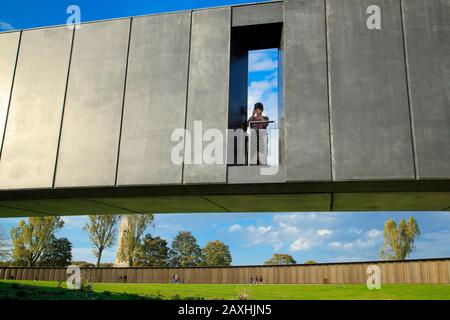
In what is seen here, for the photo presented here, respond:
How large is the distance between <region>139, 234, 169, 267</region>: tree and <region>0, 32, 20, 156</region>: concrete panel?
2071 inches

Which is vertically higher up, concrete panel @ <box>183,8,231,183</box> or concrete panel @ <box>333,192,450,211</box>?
concrete panel @ <box>183,8,231,183</box>

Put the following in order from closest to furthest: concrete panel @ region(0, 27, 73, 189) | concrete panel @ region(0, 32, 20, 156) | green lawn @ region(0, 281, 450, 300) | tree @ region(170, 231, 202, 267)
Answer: concrete panel @ region(0, 27, 73, 189) < concrete panel @ region(0, 32, 20, 156) < green lawn @ region(0, 281, 450, 300) < tree @ region(170, 231, 202, 267)

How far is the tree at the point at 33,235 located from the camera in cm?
5372

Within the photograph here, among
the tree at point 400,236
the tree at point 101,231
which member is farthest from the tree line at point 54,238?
the tree at point 400,236

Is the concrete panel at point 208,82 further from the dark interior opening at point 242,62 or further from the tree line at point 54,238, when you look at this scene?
the tree line at point 54,238

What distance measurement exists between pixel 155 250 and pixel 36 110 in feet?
196

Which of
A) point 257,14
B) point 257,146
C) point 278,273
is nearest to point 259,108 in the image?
point 257,146

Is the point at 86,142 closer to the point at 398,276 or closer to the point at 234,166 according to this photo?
the point at 234,166

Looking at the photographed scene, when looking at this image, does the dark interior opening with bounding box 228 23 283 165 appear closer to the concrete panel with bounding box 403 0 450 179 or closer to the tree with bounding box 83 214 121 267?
the concrete panel with bounding box 403 0 450 179

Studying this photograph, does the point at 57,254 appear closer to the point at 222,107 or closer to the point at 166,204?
the point at 166,204

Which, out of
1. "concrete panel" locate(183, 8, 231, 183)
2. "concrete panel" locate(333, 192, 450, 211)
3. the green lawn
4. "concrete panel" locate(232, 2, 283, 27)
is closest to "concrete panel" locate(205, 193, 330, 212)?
"concrete panel" locate(333, 192, 450, 211)

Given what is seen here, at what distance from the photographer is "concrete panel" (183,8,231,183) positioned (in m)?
7.93

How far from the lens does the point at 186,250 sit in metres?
80.0

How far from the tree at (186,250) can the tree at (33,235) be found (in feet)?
92.7
